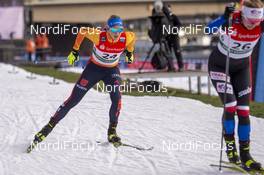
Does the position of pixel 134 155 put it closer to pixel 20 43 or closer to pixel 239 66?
pixel 239 66

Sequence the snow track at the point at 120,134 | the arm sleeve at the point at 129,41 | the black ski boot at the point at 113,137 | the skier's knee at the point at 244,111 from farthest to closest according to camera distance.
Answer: the black ski boot at the point at 113,137
the arm sleeve at the point at 129,41
the snow track at the point at 120,134
the skier's knee at the point at 244,111

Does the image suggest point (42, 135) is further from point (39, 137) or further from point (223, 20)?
point (223, 20)

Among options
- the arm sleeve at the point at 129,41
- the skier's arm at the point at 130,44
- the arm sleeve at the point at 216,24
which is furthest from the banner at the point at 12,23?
the arm sleeve at the point at 216,24

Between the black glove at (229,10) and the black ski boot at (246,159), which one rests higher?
the black glove at (229,10)

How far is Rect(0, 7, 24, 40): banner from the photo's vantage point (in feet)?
139

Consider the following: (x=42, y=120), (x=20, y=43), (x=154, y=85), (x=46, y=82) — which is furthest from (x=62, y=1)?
(x=42, y=120)

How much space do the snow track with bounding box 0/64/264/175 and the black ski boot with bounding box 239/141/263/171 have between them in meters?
0.26

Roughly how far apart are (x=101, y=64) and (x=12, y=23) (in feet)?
118

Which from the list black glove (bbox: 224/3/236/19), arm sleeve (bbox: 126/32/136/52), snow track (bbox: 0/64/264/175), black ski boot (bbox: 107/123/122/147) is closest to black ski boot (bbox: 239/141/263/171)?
snow track (bbox: 0/64/264/175)

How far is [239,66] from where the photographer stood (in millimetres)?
6883

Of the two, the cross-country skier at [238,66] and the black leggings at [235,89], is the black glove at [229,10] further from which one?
the black leggings at [235,89]

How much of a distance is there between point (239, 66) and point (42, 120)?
15.8 feet

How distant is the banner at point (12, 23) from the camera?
4244cm

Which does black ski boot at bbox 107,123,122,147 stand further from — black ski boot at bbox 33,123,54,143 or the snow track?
black ski boot at bbox 33,123,54,143
